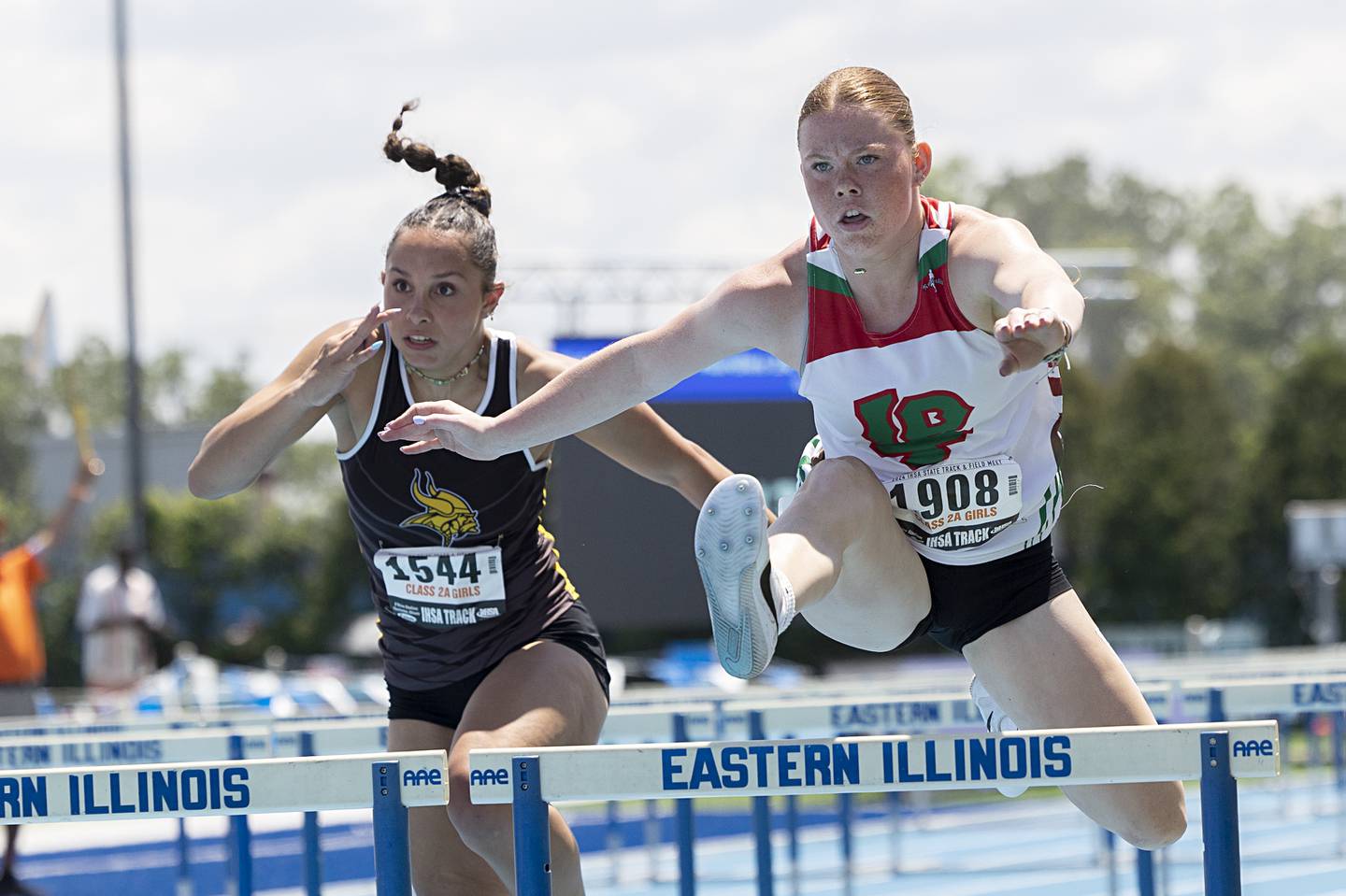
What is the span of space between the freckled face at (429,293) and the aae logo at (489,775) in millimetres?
1136

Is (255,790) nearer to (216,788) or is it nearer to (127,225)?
(216,788)

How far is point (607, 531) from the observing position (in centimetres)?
1232

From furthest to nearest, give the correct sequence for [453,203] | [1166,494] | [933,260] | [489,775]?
[1166,494]
[453,203]
[933,260]
[489,775]

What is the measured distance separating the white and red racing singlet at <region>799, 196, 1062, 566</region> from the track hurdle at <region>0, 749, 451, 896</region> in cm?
105

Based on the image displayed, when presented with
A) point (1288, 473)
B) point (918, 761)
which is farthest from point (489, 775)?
point (1288, 473)

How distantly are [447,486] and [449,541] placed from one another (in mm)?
115

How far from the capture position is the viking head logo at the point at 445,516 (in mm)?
3613

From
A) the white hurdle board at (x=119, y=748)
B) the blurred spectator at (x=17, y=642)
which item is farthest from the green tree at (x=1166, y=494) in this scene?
the white hurdle board at (x=119, y=748)

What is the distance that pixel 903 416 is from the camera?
3.19m

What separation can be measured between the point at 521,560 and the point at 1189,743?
5.21ft

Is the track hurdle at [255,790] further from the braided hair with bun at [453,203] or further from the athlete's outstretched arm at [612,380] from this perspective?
the braided hair with bun at [453,203]

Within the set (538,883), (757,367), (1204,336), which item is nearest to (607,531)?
(757,367)

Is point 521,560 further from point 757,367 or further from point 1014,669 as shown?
point 757,367

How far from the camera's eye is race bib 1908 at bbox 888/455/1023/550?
323 cm
